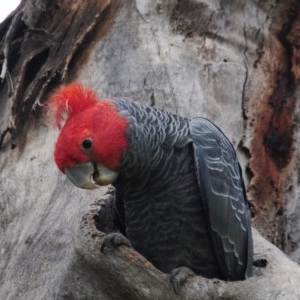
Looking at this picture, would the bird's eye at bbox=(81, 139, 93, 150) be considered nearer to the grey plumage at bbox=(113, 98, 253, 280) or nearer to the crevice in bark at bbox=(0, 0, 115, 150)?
the grey plumage at bbox=(113, 98, 253, 280)

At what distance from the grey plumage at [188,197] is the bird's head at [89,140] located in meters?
0.12

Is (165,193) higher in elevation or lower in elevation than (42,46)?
lower

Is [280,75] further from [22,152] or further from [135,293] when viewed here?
[135,293]

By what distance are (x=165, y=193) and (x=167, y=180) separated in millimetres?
63

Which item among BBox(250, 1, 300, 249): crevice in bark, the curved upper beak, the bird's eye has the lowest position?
BBox(250, 1, 300, 249): crevice in bark

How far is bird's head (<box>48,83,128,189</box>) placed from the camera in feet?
9.97

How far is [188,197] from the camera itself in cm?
336

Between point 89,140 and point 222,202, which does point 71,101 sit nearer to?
point 89,140

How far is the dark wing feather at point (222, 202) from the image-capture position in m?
3.35

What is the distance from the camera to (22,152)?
13.2 feet

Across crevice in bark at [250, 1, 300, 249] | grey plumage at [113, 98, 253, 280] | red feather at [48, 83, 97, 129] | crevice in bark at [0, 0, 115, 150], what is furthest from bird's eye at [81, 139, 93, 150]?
crevice in bark at [250, 1, 300, 249]

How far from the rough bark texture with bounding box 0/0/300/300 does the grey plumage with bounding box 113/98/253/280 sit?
0.18 metres

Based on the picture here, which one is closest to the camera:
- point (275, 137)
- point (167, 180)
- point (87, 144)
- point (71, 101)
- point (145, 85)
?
point (87, 144)

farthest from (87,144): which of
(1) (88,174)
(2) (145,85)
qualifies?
(2) (145,85)
